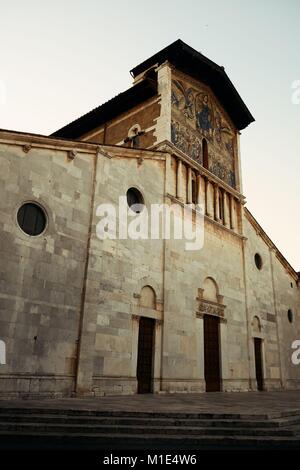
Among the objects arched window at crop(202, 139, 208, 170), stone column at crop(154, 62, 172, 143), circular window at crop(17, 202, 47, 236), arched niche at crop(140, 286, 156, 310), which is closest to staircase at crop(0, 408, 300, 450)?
circular window at crop(17, 202, 47, 236)

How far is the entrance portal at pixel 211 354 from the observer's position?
48.6ft

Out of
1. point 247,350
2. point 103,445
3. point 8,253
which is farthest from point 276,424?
point 247,350

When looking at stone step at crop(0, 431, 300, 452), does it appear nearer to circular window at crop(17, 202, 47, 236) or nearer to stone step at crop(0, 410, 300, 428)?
stone step at crop(0, 410, 300, 428)

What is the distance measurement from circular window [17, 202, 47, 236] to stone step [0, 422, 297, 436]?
18.2ft

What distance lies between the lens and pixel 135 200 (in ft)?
45.5

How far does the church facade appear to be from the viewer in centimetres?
991

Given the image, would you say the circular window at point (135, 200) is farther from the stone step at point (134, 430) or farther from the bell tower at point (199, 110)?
the stone step at point (134, 430)

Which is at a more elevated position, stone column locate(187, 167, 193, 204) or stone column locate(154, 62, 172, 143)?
stone column locate(154, 62, 172, 143)

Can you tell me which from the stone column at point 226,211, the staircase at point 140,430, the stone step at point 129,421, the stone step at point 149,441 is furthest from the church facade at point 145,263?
the stone step at point 149,441

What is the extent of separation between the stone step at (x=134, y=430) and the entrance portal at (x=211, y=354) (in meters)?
9.18

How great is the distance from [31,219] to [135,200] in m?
4.57

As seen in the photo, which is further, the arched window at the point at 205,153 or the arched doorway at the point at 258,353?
the arched window at the point at 205,153

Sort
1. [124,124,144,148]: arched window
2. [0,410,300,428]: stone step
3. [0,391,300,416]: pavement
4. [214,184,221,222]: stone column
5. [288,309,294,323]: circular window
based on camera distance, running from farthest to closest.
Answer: [288,309,294,323]: circular window → [214,184,221,222]: stone column → [124,124,144,148]: arched window → [0,391,300,416]: pavement → [0,410,300,428]: stone step

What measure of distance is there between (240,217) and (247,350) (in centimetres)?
682
